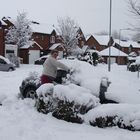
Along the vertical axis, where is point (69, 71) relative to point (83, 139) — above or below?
above

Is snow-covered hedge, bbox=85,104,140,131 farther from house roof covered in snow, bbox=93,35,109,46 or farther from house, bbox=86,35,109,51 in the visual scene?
house roof covered in snow, bbox=93,35,109,46

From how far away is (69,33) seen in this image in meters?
66.8

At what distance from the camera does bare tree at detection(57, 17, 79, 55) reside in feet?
213

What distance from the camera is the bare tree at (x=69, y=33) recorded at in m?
65.0

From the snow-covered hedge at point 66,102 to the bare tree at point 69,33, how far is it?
53.9 metres

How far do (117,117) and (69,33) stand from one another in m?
58.5

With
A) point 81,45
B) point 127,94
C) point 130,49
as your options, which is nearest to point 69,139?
point 127,94

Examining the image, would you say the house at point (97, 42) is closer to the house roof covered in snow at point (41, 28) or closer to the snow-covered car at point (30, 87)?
the house roof covered in snow at point (41, 28)

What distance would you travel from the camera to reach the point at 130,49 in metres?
99.8

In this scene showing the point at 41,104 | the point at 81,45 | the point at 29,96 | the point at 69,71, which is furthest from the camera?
the point at 81,45

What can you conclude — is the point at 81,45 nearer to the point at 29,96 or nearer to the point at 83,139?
the point at 29,96

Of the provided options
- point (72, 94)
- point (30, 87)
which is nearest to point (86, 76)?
point (30, 87)

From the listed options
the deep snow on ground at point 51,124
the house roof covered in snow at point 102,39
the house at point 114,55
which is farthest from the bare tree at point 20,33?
the deep snow on ground at point 51,124

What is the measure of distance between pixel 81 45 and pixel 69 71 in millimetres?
67257
